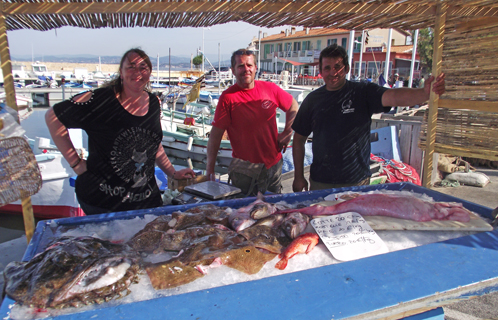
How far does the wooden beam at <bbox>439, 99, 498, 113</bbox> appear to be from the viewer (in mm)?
2609

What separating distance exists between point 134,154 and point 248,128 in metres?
1.38

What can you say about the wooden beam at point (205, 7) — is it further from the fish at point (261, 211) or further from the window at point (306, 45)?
the window at point (306, 45)

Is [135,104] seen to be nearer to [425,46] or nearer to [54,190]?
[54,190]

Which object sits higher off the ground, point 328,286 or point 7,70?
point 7,70

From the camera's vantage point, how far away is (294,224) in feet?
6.54

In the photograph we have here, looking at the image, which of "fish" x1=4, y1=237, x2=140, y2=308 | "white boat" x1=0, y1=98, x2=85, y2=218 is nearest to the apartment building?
"white boat" x1=0, y1=98, x2=85, y2=218

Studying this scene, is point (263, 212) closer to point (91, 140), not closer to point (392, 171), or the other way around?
point (91, 140)

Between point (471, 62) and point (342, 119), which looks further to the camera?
point (342, 119)

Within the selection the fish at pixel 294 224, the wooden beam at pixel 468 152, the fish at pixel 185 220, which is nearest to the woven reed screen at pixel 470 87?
the wooden beam at pixel 468 152

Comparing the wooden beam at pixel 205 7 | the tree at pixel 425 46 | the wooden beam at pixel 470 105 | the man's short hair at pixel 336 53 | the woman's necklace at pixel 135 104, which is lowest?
the woman's necklace at pixel 135 104

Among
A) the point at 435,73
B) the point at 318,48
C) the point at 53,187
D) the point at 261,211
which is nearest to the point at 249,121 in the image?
the point at 261,211

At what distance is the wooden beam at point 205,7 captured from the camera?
6.93ft

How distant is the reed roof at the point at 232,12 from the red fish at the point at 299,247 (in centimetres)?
160

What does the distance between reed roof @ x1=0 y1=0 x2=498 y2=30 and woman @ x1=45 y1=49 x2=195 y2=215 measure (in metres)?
0.38
